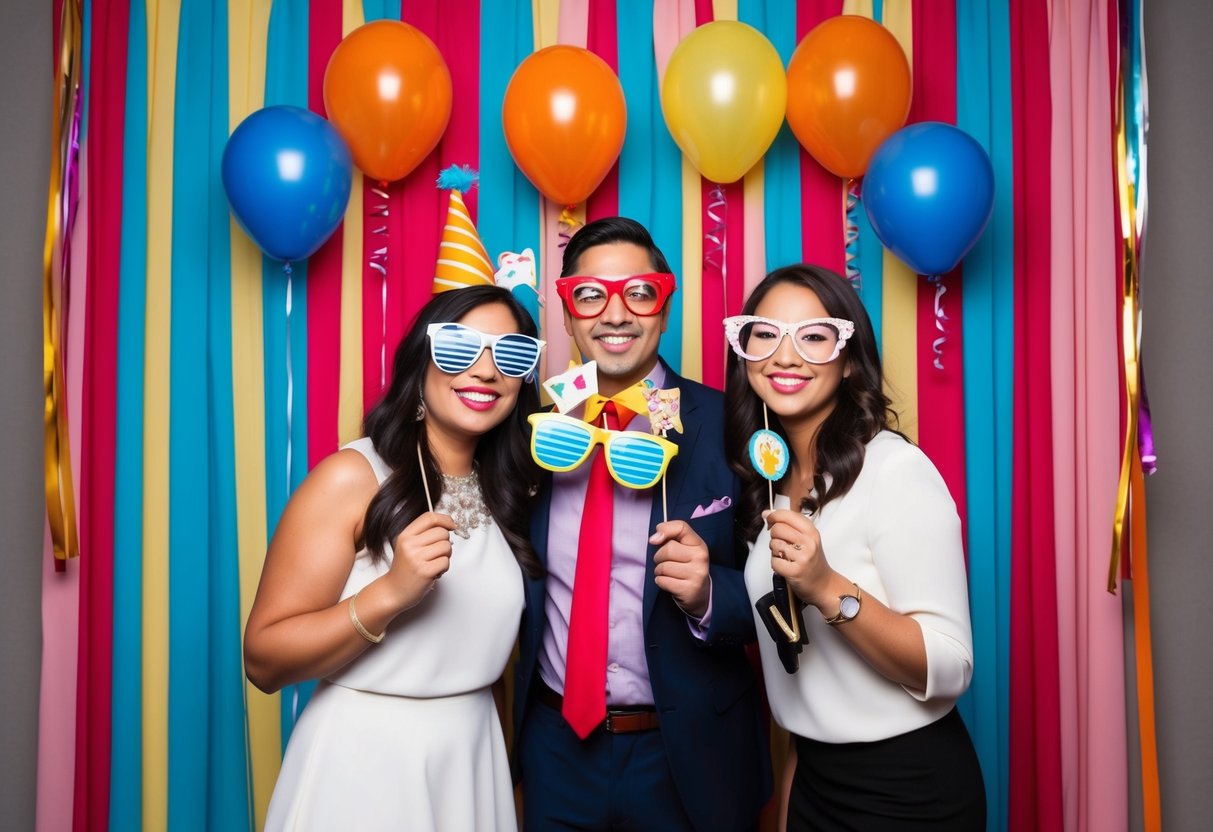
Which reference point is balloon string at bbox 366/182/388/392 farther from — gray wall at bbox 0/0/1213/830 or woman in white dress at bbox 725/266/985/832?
gray wall at bbox 0/0/1213/830

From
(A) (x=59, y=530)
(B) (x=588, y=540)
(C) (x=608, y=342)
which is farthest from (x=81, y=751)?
(C) (x=608, y=342)

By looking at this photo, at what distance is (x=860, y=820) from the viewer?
1.65 meters

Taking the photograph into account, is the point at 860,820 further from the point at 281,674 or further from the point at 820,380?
the point at 281,674

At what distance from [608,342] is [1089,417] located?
1.34m

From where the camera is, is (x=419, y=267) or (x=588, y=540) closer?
(x=588, y=540)

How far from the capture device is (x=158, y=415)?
2.62 metres

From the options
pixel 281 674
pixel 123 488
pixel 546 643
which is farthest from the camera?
pixel 123 488

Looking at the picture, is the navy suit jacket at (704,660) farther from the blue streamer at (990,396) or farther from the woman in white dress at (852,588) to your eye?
the blue streamer at (990,396)

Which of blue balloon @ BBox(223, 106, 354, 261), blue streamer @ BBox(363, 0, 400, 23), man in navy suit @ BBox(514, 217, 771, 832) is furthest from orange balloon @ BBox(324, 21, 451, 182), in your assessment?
man in navy suit @ BBox(514, 217, 771, 832)

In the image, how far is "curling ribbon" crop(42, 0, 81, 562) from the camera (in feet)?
7.82

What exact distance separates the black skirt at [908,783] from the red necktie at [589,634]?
0.44 metres

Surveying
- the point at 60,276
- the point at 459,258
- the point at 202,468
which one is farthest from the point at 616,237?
the point at 60,276

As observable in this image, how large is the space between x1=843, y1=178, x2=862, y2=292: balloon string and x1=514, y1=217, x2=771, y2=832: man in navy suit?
75 centimetres

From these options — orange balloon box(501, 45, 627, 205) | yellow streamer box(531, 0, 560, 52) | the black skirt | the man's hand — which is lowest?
the black skirt
